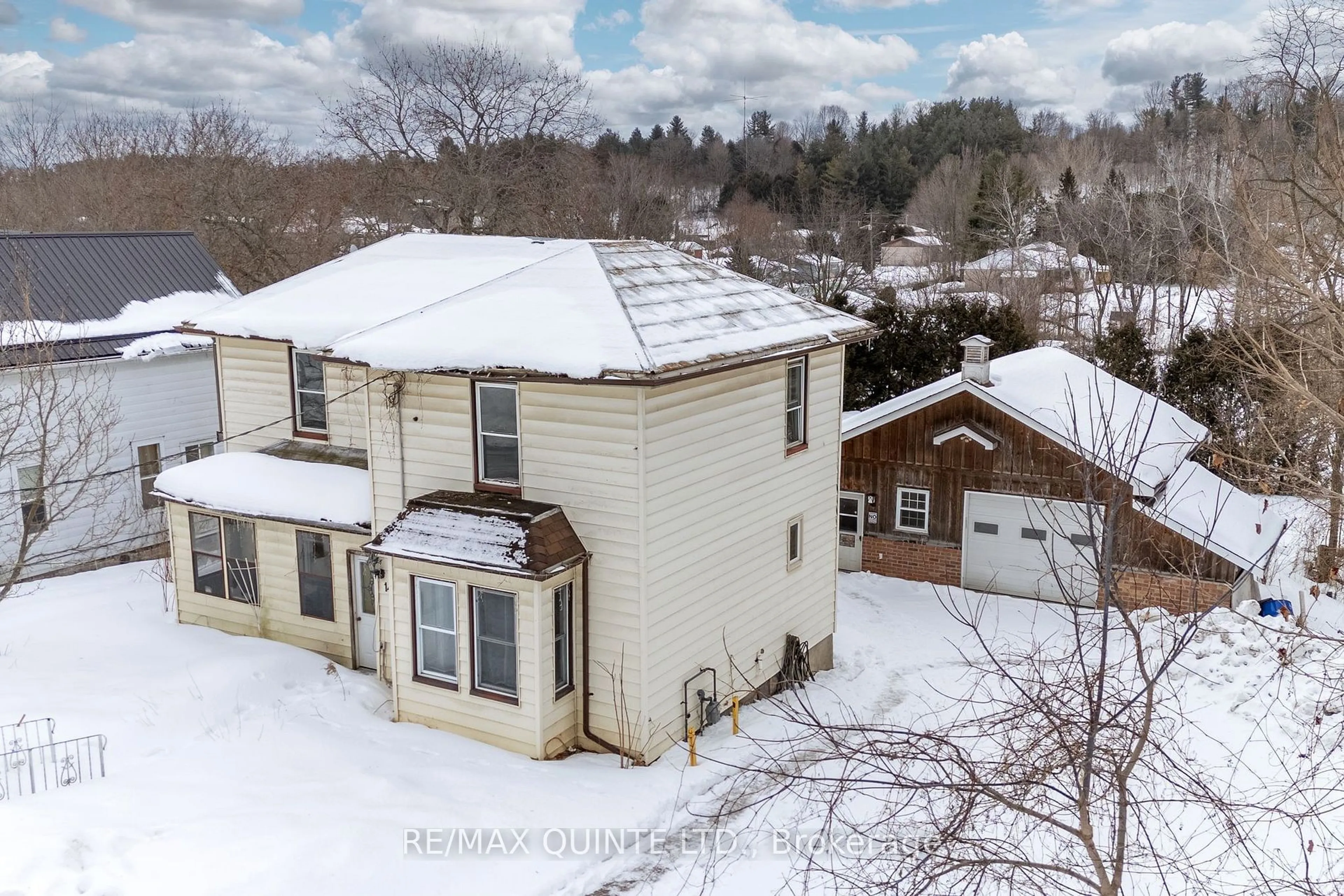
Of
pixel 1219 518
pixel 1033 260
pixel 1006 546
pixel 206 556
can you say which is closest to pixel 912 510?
pixel 1006 546

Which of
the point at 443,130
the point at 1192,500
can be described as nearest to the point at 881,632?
the point at 1192,500

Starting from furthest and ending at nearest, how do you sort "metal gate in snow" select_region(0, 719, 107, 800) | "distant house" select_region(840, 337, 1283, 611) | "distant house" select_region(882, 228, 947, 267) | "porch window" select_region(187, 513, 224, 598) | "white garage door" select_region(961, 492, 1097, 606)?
1. "distant house" select_region(882, 228, 947, 267)
2. "white garage door" select_region(961, 492, 1097, 606)
3. "distant house" select_region(840, 337, 1283, 611)
4. "porch window" select_region(187, 513, 224, 598)
5. "metal gate in snow" select_region(0, 719, 107, 800)

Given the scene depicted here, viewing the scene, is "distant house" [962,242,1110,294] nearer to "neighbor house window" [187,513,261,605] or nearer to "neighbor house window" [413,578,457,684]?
"neighbor house window" [187,513,261,605]

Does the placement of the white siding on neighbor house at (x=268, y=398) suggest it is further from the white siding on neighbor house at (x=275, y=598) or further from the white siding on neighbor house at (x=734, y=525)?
the white siding on neighbor house at (x=734, y=525)

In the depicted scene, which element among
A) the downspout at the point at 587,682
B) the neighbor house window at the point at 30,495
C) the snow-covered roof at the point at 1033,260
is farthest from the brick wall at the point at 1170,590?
the snow-covered roof at the point at 1033,260

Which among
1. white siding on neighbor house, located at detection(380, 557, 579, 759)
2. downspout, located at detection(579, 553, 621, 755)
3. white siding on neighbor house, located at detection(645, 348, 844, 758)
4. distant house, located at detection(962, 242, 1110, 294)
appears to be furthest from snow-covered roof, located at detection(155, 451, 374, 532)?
distant house, located at detection(962, 242, 1110, 294)

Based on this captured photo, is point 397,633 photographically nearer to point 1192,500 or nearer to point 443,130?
point 1192,500

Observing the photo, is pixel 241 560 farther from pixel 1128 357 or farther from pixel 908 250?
pixel 908 250
